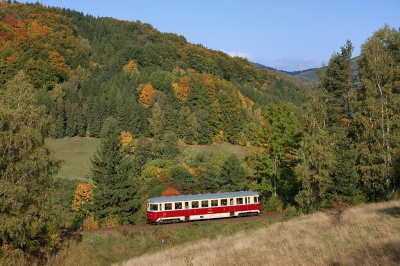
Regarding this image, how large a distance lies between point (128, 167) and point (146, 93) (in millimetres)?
77985

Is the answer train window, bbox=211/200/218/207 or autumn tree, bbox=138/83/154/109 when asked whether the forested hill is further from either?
train window, bbox=211/200/218/207

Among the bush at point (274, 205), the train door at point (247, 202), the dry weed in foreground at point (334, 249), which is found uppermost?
the dry weed in foreground at point (334, 249)

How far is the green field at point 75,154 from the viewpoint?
7729 cm

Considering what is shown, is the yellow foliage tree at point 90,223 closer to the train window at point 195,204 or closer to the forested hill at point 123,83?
the train window at point 195,204

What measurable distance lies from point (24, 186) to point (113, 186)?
20.6 metres

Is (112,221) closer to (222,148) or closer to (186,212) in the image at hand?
(186,212)

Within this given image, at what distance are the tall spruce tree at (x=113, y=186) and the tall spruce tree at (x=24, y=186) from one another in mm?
14822

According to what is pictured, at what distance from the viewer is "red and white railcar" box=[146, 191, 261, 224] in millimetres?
32594

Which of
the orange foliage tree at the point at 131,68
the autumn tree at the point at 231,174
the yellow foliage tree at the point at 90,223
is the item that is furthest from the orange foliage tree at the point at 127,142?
the orange foliage tree at the point at 131,68

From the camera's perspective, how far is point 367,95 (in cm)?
3481

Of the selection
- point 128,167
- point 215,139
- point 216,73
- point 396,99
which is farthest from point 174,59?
point 396,99

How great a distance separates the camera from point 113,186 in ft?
139

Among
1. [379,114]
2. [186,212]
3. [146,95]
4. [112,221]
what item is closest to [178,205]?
[186,212]

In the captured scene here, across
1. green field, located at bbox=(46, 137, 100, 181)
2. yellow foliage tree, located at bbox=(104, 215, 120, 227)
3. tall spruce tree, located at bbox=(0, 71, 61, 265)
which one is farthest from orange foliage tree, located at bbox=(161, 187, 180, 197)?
tall spruce tree, located at bbox=(0, 71, 61, 265)
